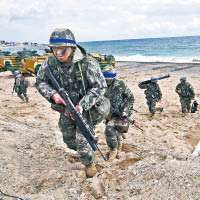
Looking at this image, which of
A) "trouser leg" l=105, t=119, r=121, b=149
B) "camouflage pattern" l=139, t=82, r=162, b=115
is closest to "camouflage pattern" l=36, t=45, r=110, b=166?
"trouser leg" l=105, t=119, r=121, b=149

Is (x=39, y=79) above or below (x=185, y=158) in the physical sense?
above

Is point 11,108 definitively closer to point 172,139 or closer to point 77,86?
point 172,139

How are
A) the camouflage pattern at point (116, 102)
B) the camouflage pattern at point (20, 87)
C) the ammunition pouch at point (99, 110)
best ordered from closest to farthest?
the ammunition pouch at point (99, 110), the camouflage pattern at point (116, 102), the camouflage pattern at point (20, 87)

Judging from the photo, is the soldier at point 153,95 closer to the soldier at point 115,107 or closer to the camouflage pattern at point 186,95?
the camouflage pattern at point 186,95

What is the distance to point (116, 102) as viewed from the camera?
455cm

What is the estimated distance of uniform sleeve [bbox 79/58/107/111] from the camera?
2879 millimetres

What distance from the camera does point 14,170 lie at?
340cm

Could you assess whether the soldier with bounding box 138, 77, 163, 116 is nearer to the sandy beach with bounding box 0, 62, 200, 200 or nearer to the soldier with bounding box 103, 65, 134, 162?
the sandy beach with bounding box 0, 62, 200, 200

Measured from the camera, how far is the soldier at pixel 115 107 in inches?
172

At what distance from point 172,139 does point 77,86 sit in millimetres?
3777

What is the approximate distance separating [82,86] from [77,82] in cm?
8

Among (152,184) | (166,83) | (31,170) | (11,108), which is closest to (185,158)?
(152,184)

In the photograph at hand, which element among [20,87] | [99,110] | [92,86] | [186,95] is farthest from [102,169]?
[20,87]

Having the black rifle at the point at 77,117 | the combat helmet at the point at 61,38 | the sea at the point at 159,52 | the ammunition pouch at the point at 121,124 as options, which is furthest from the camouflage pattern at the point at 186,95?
the sea at the point at 159,52
